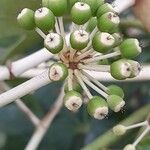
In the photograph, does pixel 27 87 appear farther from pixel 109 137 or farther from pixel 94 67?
pixel 109 137

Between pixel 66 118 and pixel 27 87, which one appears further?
pixel 66 118

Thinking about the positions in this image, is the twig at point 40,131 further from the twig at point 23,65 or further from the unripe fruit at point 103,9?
the unripe fruit at point 103,9

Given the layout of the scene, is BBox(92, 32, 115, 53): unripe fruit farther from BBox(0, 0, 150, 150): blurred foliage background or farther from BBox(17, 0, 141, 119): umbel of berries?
BBox(0, 0, 150, 150): blurred foliage background

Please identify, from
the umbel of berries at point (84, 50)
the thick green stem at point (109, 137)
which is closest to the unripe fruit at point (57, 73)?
the umbel of berries at point (84, 50)

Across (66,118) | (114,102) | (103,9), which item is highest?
(103,9)

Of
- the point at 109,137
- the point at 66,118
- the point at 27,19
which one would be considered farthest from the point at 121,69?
the point at 66,118

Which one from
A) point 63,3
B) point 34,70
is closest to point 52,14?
point 63,3
